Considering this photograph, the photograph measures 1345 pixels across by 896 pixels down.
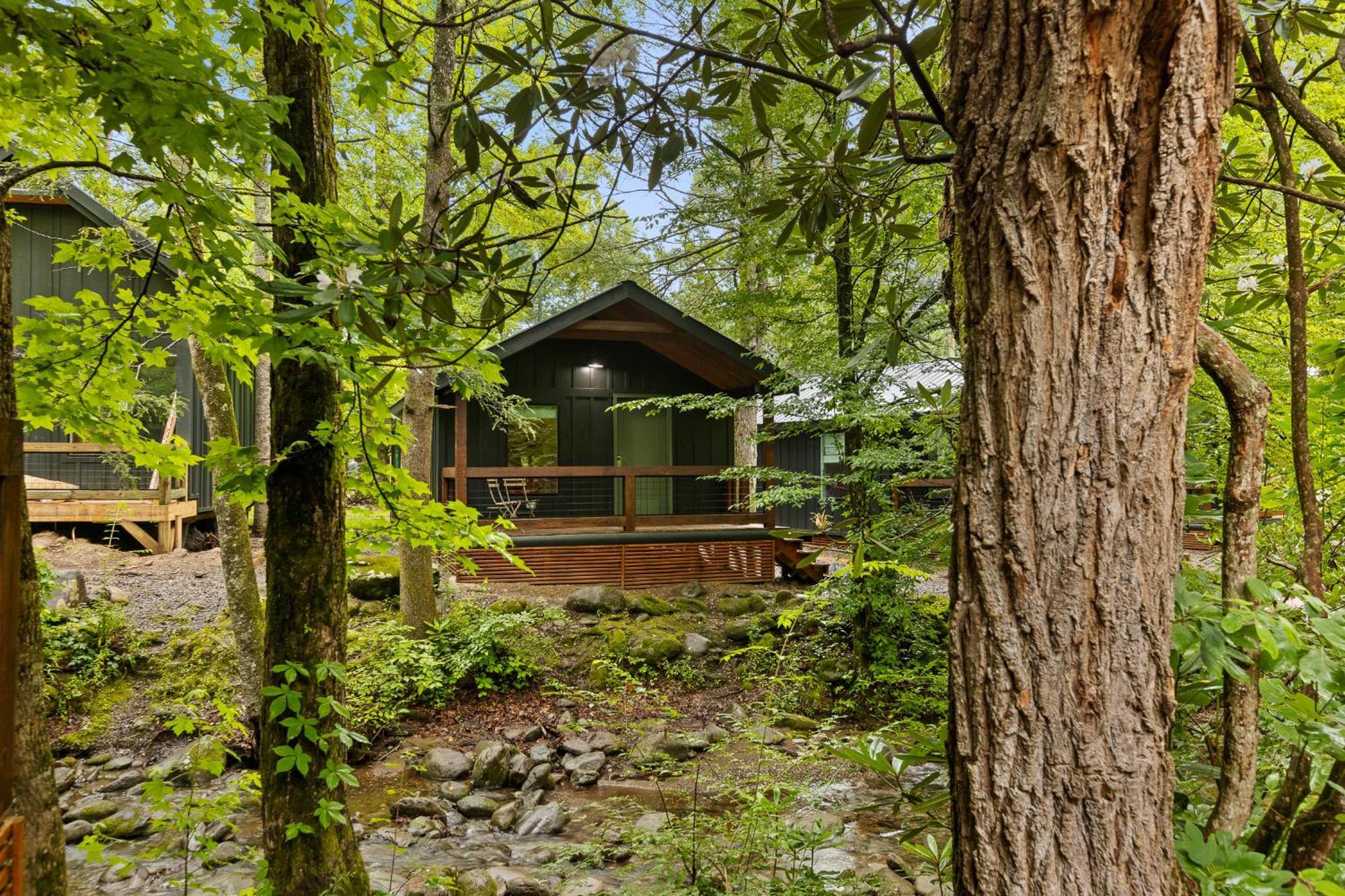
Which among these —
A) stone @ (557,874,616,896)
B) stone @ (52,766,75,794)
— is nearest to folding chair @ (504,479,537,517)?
stone @ (52,766,75,794)

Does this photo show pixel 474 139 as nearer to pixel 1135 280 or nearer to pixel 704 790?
pixel 1135 280

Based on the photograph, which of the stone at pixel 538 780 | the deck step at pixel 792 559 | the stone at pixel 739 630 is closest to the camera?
the stone at pixel 538 780

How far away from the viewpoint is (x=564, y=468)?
9742mm

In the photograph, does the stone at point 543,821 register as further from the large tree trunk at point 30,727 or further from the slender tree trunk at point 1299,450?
the slender tree trunk at point 1299,450

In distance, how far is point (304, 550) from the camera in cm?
263

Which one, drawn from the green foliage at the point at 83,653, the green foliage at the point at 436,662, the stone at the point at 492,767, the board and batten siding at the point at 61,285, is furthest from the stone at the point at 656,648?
the board and batten siding at the point at 61,285

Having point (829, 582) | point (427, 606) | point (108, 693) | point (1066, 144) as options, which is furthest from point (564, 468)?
point (1066, 144)

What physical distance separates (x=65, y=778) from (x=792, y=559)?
897 centimetres

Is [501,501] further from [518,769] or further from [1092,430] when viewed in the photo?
[1092,430]

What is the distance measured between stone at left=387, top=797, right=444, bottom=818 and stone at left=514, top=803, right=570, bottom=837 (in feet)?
2.16

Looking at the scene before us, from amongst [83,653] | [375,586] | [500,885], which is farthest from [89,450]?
[500,885]

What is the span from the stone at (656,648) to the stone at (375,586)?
11.1ft

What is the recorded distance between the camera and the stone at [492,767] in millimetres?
5508

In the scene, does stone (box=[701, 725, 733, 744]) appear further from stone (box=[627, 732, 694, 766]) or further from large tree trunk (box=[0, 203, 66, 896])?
large tree trunk (box=[0, 203, 66, 896])
